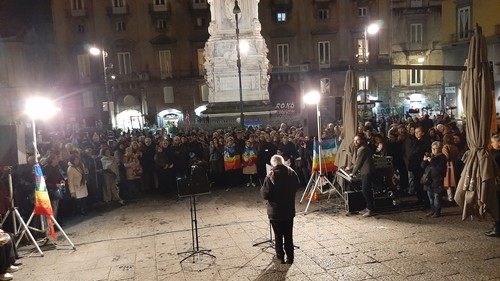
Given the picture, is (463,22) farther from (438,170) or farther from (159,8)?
(438,170)

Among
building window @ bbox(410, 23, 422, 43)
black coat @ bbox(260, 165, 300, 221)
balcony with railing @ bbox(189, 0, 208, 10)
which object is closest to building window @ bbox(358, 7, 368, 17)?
building window @ bbox(410, 23, 422, 43)

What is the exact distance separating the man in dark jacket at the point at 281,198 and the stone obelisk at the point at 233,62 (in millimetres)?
14905

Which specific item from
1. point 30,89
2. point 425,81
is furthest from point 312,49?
point 30,89

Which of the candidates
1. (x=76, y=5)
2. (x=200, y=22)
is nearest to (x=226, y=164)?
(x=200, y=22)

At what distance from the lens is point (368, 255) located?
7.54 m

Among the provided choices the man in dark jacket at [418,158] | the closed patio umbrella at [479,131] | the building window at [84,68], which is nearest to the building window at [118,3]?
the building window at [84,68]

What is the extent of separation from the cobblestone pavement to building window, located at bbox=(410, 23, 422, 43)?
38.5 meters

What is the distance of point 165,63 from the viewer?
44812 millimetres

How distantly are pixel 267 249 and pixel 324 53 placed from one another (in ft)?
127

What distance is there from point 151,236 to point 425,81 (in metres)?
41.2

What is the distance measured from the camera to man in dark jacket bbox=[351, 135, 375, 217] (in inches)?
384

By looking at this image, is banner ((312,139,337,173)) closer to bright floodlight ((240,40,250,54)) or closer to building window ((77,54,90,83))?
bright floodlight ((240,40,250,54))

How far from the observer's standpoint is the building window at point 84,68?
148ft

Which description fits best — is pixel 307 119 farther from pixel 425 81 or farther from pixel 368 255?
pixel 425 81
